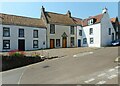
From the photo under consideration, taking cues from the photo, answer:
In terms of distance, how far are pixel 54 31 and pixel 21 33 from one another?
7912 millimetres

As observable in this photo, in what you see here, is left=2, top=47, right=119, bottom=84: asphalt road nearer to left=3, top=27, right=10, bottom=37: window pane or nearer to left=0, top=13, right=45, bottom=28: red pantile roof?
left=3, top=27, right=10, bottom=37: window pane

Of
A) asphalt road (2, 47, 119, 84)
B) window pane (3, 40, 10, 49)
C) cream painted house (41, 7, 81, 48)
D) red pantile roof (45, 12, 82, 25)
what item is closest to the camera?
asphalt road (2, 47, 119, 84)

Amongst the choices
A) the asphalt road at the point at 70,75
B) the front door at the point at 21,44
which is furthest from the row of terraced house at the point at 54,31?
the asphalt road at the point at 70,75

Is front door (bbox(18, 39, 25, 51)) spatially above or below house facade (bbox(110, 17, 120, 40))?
below

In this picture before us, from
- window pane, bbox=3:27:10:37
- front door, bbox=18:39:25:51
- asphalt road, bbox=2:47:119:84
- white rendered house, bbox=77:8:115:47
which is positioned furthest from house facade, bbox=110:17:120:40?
asphalt road, bbox=2:47:119:84

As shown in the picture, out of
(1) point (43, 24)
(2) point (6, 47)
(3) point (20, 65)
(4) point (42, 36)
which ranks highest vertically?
(1) point (43, 24)

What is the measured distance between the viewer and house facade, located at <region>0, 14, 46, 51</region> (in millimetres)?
30797

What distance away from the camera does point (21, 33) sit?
33.0 meters

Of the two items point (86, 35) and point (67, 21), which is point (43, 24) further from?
point (86, 35)

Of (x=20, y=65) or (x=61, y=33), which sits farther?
(x=61, y=33)

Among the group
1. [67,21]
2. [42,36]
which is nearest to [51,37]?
[42,36]

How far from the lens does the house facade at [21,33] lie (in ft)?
101

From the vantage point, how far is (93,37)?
39.8 meters

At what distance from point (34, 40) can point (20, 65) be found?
51.4 feet
